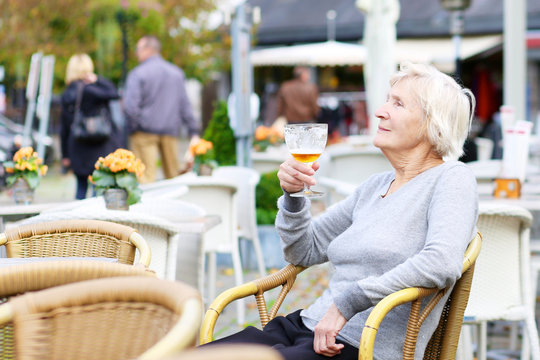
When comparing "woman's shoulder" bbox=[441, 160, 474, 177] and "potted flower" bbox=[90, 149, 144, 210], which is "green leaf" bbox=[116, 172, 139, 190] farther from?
"woman's shoulder" bbox=[441, 160, 474, 177]

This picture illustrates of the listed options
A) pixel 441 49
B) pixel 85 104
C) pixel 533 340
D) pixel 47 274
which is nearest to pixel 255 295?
pixel 47 274

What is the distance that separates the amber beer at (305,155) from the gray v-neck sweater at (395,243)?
23 centimetres

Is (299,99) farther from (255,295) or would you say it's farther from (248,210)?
(255,295)

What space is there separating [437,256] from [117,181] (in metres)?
2.05

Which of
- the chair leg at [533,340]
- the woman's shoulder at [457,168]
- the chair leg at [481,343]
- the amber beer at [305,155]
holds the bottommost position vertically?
the chair leg at [481,343]

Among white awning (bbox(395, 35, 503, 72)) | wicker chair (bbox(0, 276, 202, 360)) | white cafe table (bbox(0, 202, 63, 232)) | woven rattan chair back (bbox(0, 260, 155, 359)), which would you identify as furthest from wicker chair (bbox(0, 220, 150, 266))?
white awning (bbox(395, 35, 503, 72))

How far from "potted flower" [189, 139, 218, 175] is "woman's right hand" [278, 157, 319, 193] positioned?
10.8 ft

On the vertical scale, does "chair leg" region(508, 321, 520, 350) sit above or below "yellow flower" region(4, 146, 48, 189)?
below

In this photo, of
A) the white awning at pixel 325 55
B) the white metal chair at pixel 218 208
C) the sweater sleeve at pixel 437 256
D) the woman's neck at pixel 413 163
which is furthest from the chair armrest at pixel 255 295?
the white awning at pixel 325 55

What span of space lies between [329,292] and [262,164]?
5689 millimetres

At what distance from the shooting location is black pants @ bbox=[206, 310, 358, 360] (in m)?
2.48

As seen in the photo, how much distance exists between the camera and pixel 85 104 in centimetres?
789

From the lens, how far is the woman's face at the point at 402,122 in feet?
8.80

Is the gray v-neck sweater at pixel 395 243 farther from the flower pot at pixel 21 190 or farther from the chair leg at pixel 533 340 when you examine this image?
the flower pot at pixel 21 190
